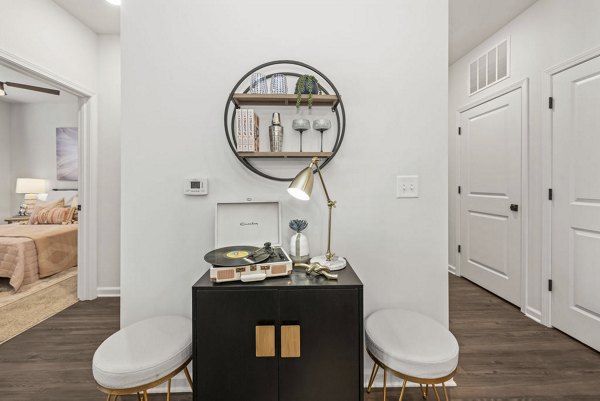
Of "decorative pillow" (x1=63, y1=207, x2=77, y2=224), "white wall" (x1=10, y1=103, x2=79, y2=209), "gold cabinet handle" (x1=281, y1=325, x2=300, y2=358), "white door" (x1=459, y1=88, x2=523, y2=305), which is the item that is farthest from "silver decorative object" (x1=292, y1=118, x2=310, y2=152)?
"white wall" (x1=10, y1=103, x2=79, y2=209)

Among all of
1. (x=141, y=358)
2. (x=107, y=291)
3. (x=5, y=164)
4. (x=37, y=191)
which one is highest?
(x=5, y=164)

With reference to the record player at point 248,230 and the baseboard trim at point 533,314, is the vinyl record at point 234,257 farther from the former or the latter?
the baseboard trim at point 533,314

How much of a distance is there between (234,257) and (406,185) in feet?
3.38

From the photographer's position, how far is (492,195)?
119 inches

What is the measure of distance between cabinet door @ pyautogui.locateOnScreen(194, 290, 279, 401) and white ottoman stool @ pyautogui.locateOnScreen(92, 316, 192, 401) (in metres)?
0.12

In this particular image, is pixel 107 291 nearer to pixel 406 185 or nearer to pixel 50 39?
pixel 50 39

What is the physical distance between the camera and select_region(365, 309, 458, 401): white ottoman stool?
3.91 ft

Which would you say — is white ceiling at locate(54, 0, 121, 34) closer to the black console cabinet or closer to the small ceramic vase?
the small ceramic vase

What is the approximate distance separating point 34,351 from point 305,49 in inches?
106

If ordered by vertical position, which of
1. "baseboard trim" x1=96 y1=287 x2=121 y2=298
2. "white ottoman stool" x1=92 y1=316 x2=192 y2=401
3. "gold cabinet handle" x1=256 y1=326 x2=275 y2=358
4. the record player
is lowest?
"baseboard trim" x1=96 y1=287 x2=121 y2=298

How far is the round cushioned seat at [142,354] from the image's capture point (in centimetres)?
113

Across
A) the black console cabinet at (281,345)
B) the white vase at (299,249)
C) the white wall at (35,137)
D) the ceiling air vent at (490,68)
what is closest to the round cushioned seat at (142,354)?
the black console cabinet at (281,345)

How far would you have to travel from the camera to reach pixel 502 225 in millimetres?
2889

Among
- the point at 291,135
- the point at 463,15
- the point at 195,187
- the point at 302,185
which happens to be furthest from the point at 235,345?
the point at 463,15
